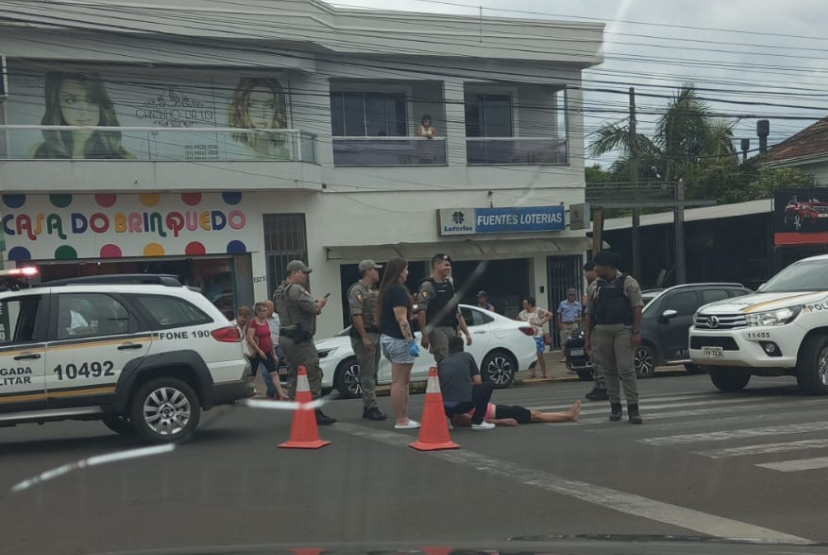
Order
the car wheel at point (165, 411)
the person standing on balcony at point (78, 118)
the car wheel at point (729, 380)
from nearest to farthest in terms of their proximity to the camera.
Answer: the car wheel at point (165, 411) < the car wheel at point (729, 380) < the person standing on balcony at point (78, 118)

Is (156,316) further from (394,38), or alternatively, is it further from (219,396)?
(394,38)

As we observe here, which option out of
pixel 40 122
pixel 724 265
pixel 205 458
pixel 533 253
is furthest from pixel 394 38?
pixel 205 458

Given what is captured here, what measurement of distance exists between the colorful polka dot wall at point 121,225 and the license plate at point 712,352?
1267cm

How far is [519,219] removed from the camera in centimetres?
A: 2533

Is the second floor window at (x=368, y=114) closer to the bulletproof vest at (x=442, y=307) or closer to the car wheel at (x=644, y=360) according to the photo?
the car wheel at (x=644, y=360)

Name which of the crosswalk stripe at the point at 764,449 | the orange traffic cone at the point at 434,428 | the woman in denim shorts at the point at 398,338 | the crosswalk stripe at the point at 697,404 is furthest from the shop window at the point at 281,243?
the crosswalk stripe at the point at 764,449

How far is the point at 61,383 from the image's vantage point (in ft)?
30.9

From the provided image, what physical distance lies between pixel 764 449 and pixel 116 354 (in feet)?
20.1

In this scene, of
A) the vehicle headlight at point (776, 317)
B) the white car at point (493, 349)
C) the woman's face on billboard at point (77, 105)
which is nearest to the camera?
the vehicle headlight at point (776, 317)

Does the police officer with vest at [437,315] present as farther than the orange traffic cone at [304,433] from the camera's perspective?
Yes

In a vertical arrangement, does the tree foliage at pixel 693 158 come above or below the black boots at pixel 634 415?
above

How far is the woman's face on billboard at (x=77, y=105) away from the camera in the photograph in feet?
71.8

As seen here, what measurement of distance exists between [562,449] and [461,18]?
18.1 meters

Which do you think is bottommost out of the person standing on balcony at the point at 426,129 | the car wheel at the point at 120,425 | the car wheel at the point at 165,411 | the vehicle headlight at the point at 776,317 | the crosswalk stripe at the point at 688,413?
the crosswalk stripe at the point at 688,413
